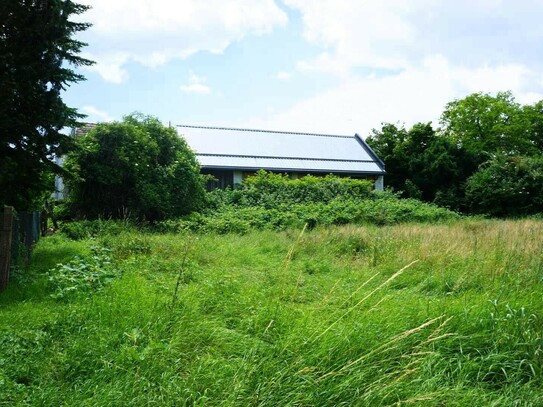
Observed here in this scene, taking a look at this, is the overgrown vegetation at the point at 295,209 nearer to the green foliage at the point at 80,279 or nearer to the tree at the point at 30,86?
the tree at the point at 30,86

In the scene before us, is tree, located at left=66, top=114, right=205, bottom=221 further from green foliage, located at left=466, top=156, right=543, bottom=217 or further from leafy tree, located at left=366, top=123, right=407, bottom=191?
leafy tree, located at left=366, top=123, right=407, bottom=191

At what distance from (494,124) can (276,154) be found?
23551mm

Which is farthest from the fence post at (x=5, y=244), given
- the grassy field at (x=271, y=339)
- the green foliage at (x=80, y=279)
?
the green foliage at (x=80, y=279)

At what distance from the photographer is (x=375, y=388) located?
3.37 metres

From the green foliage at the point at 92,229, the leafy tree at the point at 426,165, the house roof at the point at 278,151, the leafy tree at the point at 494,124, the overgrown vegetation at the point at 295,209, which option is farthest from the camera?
the leafy tree at the point at 494,124

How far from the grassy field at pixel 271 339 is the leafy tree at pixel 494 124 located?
127ft

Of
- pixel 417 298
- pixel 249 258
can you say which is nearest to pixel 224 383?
pixel 417 298

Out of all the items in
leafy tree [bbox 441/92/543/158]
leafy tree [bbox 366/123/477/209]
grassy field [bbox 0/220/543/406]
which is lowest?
grassy field [bbox 0/220/543/406]

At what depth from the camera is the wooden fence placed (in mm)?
6766

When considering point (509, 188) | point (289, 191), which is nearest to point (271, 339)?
point (289, 191)

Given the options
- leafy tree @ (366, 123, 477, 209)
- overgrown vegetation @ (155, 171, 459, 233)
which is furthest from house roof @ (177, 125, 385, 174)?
overgrown vegetation @ (155, 171, 459, 233)

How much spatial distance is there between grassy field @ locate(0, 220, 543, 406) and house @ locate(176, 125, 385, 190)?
2142cm

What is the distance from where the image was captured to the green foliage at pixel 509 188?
2509 cm

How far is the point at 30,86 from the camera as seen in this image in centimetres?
830
